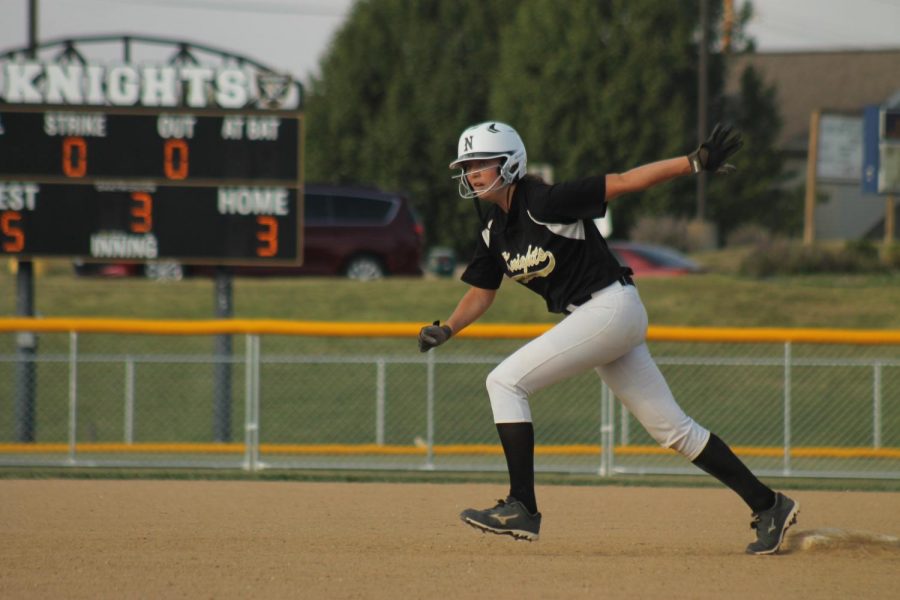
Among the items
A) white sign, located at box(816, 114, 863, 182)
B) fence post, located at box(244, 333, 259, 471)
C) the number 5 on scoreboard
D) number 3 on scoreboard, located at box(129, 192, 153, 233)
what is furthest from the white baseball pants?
white sign, located at box(816, 114, 863, 182)

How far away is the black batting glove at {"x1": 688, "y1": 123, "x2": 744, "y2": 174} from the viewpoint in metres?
5.95

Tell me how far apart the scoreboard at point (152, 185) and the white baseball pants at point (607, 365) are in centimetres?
739

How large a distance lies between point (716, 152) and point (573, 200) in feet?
2.08

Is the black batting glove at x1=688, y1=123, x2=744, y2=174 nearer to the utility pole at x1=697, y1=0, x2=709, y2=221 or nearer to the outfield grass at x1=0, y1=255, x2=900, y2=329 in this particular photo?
the outfield grass at x1=0, y1=255, x2=900, y2=329

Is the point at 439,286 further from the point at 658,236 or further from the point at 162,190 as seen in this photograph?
the point at 658,236

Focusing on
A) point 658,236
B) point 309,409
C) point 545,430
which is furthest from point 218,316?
point 658,236

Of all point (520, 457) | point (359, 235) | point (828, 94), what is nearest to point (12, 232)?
point (520, 457)

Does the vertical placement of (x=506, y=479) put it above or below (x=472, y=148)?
below

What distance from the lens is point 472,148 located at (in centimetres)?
634

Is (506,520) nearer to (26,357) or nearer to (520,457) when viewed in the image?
(520,457)

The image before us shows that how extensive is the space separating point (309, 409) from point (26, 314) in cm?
312

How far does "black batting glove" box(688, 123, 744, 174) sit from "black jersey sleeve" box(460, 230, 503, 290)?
3.74 ft

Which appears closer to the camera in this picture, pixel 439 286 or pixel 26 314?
pixel 26 314

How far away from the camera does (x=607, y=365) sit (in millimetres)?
6457
